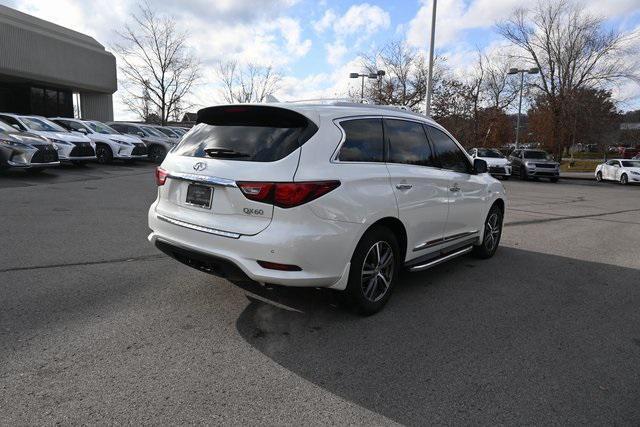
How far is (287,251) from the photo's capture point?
140 inches

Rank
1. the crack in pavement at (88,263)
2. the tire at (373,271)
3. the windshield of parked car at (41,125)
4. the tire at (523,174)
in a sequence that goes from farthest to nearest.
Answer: the tire at (523,174)
the windshield of parked car at (41,125)
the crack in pavement at (88,263)
the tire at (373,271)

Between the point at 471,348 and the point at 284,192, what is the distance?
1.92 meters

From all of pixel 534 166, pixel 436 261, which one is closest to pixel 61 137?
pixel 436 261

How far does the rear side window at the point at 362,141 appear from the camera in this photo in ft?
13.1

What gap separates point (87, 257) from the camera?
571 cm

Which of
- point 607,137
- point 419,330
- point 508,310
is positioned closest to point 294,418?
point 419,330

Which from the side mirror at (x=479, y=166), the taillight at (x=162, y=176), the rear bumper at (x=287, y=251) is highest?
the side mirror at (x=479, y=166)

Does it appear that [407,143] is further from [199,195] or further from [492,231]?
[492,231]

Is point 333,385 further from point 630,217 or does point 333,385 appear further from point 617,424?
point 630,217

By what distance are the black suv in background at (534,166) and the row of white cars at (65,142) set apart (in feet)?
64.3

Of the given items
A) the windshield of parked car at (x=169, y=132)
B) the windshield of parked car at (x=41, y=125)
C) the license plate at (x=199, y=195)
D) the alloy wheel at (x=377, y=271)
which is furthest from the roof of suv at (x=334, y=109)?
the windshield of parked car at (x=169, y=132)

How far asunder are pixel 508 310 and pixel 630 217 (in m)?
9.76

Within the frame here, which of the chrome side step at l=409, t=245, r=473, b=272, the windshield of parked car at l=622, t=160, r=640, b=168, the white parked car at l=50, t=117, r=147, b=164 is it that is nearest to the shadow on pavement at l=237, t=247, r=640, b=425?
the chrome side step at l=409, t=245, r=473, b=272

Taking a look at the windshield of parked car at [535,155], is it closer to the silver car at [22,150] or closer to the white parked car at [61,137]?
the white parked car at [61,137]
